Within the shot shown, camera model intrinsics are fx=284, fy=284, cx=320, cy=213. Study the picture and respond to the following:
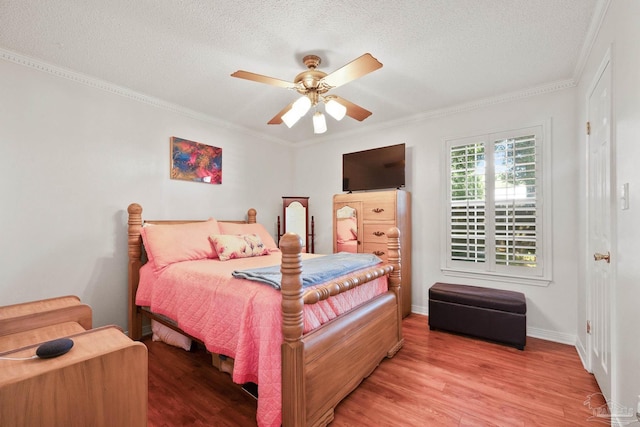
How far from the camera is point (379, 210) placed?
3414 mm

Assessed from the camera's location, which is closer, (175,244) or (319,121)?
(319,121)

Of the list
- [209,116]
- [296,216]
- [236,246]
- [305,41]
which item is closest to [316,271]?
[236,246]

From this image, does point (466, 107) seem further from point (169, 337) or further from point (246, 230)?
point (169, 337)

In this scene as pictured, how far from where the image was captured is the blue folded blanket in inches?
67.4

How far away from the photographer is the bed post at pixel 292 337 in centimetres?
144

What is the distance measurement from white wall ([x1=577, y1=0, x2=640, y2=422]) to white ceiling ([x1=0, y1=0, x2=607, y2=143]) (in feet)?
1.49

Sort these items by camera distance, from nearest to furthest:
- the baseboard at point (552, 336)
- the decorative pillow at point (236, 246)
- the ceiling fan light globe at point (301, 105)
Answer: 1. the ceiling fan light globe at point (301, 105)
2. the baseboard at point (552, 336)
3. the decorative pillow at point (236, 246)

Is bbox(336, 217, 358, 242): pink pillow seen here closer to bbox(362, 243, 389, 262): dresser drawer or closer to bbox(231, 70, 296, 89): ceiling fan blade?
bbox(362, 243, 389, 262): dresser drawer

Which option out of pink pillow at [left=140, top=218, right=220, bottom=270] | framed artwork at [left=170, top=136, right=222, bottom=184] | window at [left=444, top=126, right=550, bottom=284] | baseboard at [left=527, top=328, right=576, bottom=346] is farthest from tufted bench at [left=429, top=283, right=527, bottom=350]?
framed artwork at [left=170, top=136, right=222, bottom=184]

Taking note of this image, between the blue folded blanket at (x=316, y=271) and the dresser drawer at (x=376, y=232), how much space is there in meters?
0.90

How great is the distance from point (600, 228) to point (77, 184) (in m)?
4.13

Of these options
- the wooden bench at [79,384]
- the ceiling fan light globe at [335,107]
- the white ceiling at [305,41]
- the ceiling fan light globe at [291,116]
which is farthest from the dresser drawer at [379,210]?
the wooden bench at [79,384]

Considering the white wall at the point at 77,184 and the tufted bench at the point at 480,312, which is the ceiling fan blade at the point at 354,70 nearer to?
the white wall at the point at 77,184

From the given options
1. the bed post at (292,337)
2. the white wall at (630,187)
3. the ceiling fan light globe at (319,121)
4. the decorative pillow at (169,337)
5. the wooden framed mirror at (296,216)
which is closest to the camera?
the white wall at (630,187)
